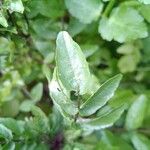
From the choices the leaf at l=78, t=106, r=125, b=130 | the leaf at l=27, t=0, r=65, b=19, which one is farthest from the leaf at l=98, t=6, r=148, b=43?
the leaf at l=78, t=106, r=125, b=130

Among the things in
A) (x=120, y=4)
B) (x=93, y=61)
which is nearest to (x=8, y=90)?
(x=93, y=61)

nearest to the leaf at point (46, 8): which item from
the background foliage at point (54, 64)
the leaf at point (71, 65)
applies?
the background foliage at point (54, 64)

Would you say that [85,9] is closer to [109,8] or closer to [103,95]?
[109,8]

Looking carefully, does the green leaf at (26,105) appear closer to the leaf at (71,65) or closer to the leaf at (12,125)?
the leaf at (12,125)

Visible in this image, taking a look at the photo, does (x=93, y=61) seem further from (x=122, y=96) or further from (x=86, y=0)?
(x=86, y=0)

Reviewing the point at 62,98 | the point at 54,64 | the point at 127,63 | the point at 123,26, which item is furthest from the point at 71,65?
the point at 127,63

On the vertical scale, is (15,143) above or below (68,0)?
below
